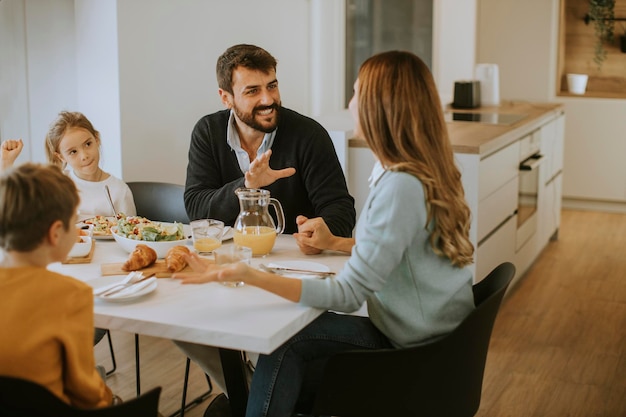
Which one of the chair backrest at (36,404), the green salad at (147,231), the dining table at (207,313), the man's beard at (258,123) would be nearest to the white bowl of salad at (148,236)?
the green salad at (147,231)

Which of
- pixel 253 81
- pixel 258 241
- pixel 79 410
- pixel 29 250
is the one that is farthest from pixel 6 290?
pixel 253 81

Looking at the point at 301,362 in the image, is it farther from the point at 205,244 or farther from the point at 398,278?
the point at 205,244

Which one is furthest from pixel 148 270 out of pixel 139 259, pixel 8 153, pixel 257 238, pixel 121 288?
pixel 8 153

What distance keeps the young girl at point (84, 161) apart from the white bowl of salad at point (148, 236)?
1.74ft

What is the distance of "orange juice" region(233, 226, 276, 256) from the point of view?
2.29 metres

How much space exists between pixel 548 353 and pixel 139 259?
2082mm

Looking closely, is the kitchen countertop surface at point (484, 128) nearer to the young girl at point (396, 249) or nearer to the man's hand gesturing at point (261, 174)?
the man's hand gesturing at point (261, 174)

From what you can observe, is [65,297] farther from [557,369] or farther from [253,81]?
[557,369]

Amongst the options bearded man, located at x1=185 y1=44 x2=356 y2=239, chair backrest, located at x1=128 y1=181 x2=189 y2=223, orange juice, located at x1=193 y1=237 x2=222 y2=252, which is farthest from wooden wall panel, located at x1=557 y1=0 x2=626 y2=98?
orange juice, located at x1=193 y1=237 x2=222 y2=252

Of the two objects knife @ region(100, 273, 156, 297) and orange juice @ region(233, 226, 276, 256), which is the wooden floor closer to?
orange juice @ region(233, 226, 276, 256)

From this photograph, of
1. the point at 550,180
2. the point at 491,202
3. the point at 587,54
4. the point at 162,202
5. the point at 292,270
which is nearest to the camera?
the point at 292,270

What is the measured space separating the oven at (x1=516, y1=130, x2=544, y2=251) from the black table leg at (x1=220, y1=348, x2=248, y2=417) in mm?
2480

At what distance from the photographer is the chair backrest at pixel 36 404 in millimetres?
1477

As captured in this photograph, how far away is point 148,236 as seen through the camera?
231cm
